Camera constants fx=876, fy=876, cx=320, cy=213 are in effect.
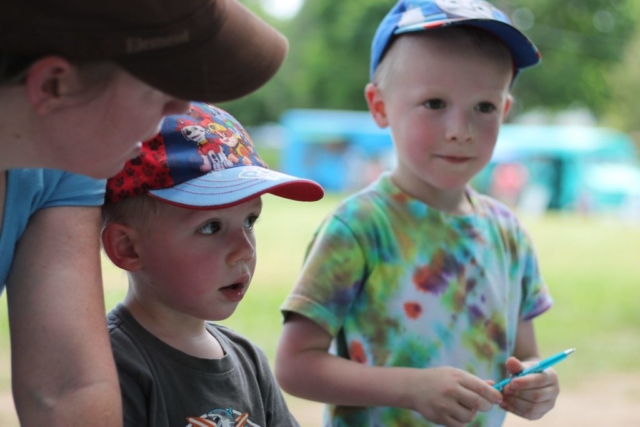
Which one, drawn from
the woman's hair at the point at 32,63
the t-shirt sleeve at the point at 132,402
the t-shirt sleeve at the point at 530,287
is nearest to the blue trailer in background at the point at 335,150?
the t-shirt sleeve at the point at 530,287

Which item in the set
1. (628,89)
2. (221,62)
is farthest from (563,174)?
(221,62)

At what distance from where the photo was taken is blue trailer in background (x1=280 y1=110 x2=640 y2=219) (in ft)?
65.7

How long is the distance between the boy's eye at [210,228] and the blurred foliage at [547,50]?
102 feet

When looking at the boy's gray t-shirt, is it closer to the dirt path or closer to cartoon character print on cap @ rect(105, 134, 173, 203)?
cartoon character print on cap @ rect(105, 134, 173, 203)

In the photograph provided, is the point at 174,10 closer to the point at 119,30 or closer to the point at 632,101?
the point at 119,30

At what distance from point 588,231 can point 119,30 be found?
46.0ft

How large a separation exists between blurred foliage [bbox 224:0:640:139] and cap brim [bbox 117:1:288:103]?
Result: 3139 centimetres

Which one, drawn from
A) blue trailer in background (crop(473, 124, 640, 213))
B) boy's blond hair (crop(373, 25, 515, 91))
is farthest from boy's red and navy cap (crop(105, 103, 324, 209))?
blue trailer in background (crop(473, 124, 640, 213))

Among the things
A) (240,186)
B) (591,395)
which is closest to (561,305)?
(591,395)

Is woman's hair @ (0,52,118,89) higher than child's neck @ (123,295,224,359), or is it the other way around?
woman's hair @ (0,52,118,89)

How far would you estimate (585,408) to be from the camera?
4703 millimetres

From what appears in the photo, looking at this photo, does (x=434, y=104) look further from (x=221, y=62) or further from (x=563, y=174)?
(x=563, y=174)

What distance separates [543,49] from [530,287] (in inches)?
1298

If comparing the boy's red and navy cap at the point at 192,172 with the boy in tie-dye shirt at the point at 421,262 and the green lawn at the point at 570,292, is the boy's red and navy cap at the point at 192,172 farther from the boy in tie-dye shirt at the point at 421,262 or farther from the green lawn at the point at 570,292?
the green lawn at the point at 570,292
